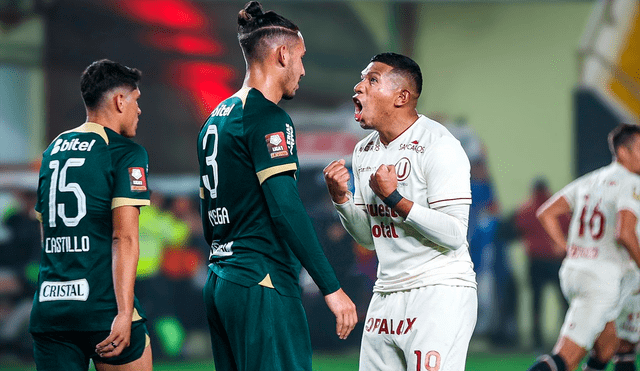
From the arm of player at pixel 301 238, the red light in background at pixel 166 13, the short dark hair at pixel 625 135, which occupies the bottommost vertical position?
the arm of player at pixel 301 238

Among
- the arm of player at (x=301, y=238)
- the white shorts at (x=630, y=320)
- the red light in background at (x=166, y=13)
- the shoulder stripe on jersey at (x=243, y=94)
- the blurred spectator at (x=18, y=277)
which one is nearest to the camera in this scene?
the arm of player at (x=301, y=238)

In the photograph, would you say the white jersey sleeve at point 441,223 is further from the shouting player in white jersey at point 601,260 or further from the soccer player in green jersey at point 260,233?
the shouting player in white jersey at point 601,260

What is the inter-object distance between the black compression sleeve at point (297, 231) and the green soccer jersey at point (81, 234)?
0.78m

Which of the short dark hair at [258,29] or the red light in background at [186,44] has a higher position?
the red light in background at [186,44]

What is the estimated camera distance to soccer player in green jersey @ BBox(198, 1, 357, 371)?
2850mm

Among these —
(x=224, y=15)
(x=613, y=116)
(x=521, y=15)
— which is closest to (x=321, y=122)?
(x=224, y=15)

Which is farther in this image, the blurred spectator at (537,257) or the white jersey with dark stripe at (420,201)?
the blurred spectator at (537,257)

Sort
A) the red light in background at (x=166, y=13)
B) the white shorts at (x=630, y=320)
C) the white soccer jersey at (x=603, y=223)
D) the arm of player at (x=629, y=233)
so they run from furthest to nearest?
the red light in background at (x=166, y=13), the white shorts at (x=630, y=320), the white soccer jersey at (x=603, y=223), the arm of player at (x=629, y=233)

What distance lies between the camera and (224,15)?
11055 mm

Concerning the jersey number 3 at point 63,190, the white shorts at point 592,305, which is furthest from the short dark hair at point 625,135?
the jersey number 3 at point 63,190

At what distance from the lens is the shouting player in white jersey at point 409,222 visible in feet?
10.6

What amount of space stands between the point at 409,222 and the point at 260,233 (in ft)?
2.23

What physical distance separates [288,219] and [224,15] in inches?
345

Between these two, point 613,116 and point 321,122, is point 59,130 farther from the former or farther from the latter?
point 613,116
